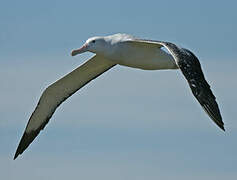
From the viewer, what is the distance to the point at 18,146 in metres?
33.0

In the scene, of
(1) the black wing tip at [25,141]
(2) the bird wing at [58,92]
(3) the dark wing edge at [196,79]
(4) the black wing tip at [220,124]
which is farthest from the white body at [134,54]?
(1) the black wing tip at [25,141]

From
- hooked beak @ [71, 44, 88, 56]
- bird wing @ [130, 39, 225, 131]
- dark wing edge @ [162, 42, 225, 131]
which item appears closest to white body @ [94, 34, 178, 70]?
hooked beak @ [71, 44, 88, 56]

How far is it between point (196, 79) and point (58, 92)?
784 centimetres

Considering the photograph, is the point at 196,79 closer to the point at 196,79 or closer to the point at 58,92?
the point at 196,79

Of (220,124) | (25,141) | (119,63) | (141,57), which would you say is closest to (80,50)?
(119,63)

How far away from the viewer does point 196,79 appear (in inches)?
984

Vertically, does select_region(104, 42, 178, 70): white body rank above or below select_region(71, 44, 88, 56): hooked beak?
below

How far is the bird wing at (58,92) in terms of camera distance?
1223 inches

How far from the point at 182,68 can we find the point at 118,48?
310 cm

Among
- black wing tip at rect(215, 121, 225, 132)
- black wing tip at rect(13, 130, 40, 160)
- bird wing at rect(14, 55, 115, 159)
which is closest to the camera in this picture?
black wing tip at rect(215, 121, 225, 132)

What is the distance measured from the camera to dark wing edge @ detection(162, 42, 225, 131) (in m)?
Result: 23.9

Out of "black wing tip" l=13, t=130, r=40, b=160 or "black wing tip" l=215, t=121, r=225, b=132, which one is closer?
"black wing tip" l=215, t=121, r=225, b=132

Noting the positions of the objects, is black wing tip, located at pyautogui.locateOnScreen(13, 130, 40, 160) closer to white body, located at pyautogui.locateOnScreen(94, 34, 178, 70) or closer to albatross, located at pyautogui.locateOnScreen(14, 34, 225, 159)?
albatross, located at pyautogui.locateOnScreen(14, 34, 225, 159)

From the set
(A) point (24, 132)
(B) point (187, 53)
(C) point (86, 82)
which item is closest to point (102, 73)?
(C) point (86, 82)
